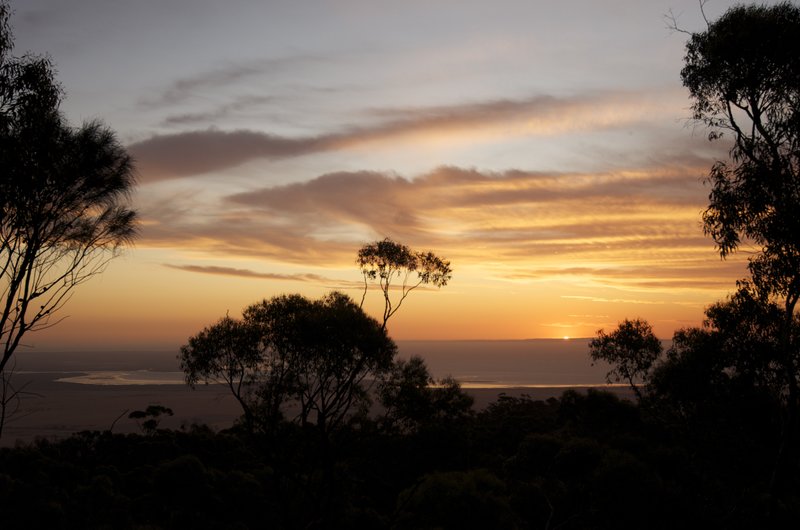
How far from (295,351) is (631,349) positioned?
93.2 ft

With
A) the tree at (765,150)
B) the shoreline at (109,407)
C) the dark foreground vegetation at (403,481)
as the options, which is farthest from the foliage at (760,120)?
the shoreline at (109,407)

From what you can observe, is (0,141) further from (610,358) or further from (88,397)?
(88,397)

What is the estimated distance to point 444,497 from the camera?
1427 inches

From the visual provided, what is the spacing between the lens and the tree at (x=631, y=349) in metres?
45.4

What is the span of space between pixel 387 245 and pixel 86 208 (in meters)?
16.7

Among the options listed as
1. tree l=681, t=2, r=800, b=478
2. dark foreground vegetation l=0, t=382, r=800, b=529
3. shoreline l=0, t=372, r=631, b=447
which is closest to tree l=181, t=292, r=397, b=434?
dark foreground vegetation l=0, t=382, r=800, b=529

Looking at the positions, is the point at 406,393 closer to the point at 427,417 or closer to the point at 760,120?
the point at 427,417

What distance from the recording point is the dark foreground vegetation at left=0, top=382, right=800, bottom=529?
105ft

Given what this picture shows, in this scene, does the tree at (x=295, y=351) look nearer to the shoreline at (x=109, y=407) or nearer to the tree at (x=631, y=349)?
the tree at (x=631, y=349)

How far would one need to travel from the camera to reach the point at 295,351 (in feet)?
97.1

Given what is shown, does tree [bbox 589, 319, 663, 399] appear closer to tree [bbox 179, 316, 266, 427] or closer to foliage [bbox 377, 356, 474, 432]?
foliage [bbox 377, 356, 474, 432]

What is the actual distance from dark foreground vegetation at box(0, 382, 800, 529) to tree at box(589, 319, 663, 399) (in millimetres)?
3174

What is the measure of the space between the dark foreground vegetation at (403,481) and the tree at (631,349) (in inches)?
125

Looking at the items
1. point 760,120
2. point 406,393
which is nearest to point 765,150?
point 760,120
